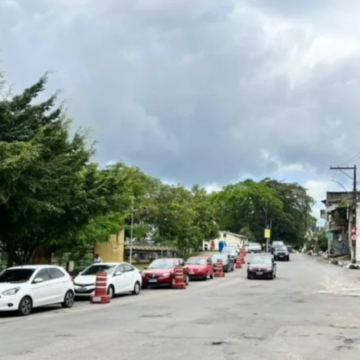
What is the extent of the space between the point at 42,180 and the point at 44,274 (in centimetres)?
337

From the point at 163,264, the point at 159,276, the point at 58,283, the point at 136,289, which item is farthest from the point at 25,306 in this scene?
the point at 163,264

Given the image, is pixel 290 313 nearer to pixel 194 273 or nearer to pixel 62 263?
pixel 194 273

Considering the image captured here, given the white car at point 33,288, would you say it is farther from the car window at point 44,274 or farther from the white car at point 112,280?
the white car at point 112,280

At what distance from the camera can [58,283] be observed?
19.2 meters

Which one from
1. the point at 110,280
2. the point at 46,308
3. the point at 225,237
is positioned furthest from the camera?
the point at 225,237

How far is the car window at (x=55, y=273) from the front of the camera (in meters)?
19.3

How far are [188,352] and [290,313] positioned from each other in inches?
311

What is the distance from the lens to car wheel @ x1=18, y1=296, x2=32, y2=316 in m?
17.1

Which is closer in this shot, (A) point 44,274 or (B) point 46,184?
(A) point 44,274

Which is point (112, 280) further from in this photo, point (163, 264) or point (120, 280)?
point (163, 264)

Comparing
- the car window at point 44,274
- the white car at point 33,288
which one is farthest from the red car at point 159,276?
the car window at point 44,274

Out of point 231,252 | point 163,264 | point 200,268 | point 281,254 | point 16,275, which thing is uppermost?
Answer: point 231,252

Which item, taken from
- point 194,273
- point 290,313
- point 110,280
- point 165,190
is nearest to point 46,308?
point 110,280

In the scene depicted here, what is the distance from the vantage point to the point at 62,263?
35.7m
